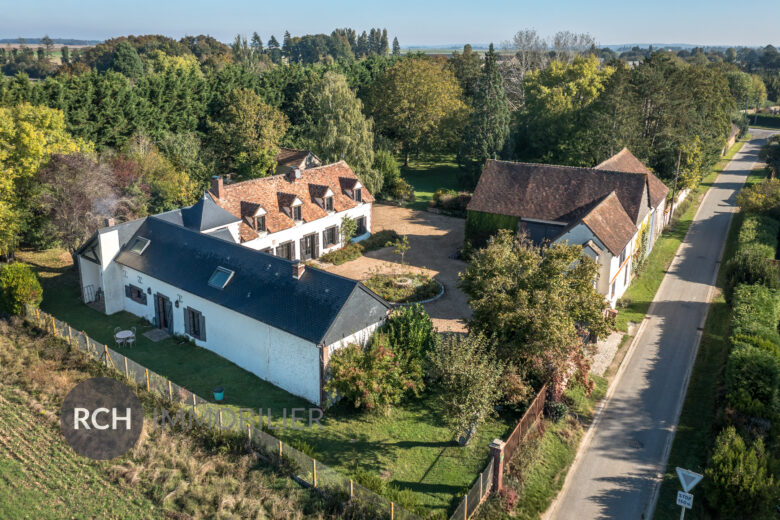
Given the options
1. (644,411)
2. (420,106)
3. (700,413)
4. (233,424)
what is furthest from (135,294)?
(420,106)

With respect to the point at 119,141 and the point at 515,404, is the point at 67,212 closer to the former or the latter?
the point at 119,141

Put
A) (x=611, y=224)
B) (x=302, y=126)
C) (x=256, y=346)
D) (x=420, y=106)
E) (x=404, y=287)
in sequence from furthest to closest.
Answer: (x=302, y=126), (x=420, y=106), (x=404, y=287), (x=611, y=224), (x=256, y=346)

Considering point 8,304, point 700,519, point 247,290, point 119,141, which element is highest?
point 119,141

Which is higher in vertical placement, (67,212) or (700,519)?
(67,212)

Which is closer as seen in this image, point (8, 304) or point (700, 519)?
point (700, 519)

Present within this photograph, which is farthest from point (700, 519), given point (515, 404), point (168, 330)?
point (168, 330)

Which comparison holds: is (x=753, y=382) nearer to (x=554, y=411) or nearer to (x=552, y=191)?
(x=554, y=411)

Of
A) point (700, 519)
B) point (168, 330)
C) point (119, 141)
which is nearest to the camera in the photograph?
point (700, 519)
